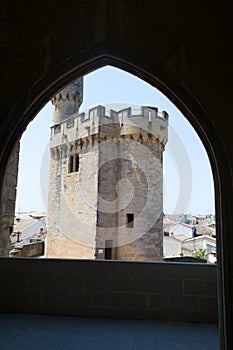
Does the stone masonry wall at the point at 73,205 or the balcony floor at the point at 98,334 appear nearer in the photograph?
the balcony floor at the point at 98,334

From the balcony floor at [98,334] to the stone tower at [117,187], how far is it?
7.26 meters

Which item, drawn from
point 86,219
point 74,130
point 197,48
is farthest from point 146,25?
point 74,130

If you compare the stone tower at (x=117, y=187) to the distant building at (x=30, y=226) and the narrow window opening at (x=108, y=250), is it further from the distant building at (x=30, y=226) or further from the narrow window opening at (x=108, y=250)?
the distant building at (x=30, y=226)

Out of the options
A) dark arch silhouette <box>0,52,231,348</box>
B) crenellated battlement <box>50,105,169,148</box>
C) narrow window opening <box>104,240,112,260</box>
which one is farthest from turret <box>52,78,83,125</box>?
dark arch silhouette <box>0,52,231,348</box>

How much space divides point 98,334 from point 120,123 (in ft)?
29.0

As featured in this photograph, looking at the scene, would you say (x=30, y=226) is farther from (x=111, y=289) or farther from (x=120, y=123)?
(x=111, y=289)

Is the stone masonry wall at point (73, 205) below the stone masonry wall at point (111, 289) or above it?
above

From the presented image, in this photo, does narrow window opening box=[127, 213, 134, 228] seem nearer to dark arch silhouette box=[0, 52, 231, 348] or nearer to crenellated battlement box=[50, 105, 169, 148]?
crenellated battlement box=[50, 105, 169, 148]

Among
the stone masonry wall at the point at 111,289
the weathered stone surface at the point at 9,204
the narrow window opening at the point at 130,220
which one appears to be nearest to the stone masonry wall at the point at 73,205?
the narrow window opening at the point at 130,220

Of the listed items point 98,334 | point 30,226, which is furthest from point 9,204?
point 30,226

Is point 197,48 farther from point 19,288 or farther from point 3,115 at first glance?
point 19,288

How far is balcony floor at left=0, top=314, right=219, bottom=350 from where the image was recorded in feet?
6.15

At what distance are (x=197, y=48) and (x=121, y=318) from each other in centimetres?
228

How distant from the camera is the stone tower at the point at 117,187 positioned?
9.74 m
